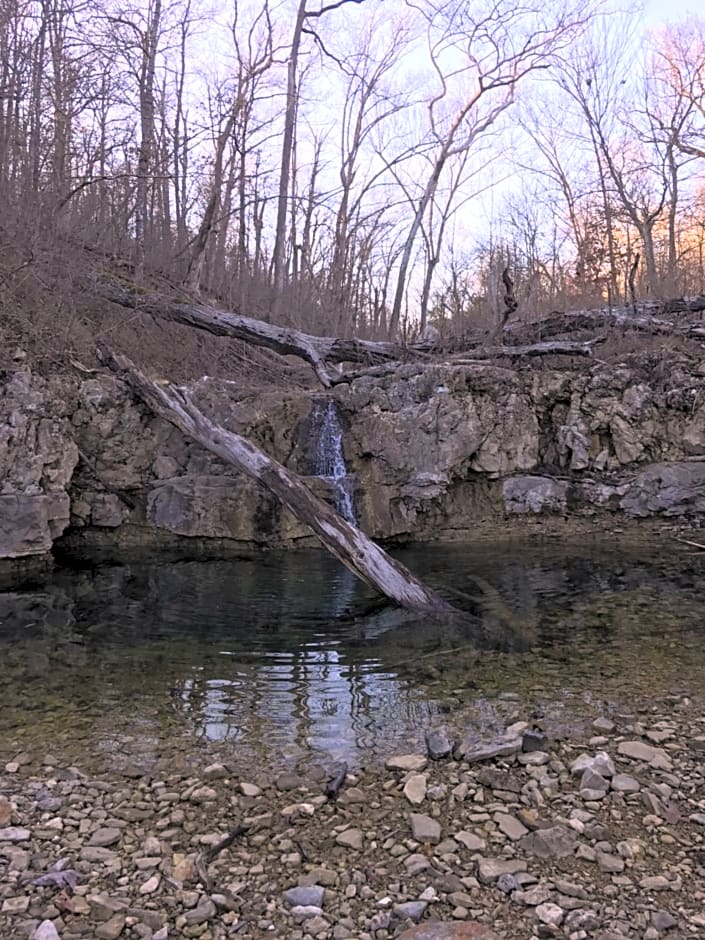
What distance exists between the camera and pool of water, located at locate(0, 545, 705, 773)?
4043 mm

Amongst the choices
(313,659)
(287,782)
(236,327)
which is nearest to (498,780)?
(287,782)

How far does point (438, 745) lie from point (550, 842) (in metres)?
0.99

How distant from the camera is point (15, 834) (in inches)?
114

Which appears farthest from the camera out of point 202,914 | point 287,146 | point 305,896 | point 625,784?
point 287,146

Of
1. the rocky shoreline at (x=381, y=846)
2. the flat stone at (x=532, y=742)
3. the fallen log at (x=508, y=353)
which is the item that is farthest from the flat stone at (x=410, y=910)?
the fallen log at (x=508, y=353)

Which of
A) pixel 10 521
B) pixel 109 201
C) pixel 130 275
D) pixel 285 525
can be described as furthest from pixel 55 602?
pixel 109 201

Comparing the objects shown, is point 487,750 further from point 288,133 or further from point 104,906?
point 288,133

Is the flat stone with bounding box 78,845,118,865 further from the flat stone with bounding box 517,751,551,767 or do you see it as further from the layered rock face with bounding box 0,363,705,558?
the layered rock face with bounding box 0,363,705,558

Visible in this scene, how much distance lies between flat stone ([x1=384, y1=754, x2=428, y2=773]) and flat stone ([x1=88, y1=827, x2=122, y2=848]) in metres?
1.36

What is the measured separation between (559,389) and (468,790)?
8.98m

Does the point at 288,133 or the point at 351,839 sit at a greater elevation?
the point at 288,133

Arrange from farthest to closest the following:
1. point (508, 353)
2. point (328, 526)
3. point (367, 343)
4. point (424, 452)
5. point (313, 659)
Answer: point (367, 343), point (508, 353), point (424, 452), point (328, 526), point (313, 659)

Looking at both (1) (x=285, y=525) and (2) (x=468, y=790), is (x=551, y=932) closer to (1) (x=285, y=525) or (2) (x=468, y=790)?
(2) (x=468, y=790)

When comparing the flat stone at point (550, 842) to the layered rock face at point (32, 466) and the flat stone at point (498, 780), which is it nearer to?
the flat stone at point (498, 780)
